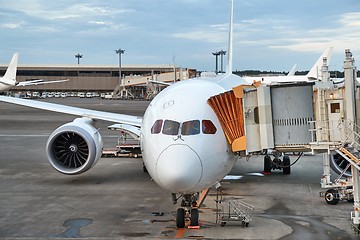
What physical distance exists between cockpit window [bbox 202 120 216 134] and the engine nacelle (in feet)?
23.9

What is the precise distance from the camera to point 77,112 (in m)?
20.2

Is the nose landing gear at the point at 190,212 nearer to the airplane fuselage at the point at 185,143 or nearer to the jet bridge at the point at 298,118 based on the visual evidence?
the airplane fuselage at the point at 185,143

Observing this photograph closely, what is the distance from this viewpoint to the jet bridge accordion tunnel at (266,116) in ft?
39.0

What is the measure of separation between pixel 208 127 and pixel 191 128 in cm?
45

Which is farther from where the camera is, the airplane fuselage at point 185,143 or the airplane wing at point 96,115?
the airplane wing at point 96,115

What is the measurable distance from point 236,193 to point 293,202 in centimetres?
204

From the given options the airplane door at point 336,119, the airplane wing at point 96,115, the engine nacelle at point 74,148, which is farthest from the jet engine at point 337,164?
the engine nacelle at point 74,148

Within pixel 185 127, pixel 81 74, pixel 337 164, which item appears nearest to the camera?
pixel 185 127

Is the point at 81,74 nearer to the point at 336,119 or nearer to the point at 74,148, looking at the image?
the point at 74,148

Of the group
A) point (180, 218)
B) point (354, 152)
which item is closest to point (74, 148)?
point (180, 218)

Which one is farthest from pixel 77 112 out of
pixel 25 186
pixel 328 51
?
pixel 328 51

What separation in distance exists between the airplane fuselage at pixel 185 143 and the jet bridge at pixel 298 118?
0.45 meters

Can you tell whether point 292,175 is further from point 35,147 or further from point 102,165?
point 35,147

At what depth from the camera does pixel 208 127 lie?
37.2 ft
